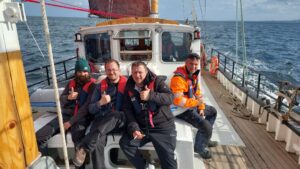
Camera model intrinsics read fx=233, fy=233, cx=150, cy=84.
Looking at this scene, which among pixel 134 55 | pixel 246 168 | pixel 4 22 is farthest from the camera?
pixel 134 55

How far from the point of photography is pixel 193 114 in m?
3.89

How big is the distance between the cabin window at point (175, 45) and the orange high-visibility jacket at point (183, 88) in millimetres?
2407

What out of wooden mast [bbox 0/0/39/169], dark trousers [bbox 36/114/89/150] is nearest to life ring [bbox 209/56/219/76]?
dark trousers [bbox 36/114/89/150]

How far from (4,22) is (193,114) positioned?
3.06 meters

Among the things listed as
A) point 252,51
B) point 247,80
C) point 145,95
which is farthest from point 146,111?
point 252,51

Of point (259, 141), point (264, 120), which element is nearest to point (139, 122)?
point (259, 141)

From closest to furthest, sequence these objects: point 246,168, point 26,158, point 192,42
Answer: point 26,158
point 246,168
point 192,42

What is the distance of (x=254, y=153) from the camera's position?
4.72m

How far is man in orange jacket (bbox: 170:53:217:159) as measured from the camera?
3.74 metres

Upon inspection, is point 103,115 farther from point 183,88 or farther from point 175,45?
point 175,45

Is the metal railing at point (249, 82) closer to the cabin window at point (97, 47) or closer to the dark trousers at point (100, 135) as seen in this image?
the cabin window at point (97, 47)

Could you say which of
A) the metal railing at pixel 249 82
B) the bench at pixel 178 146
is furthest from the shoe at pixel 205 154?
the metal railing at pixel 249 82

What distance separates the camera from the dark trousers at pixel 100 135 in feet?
10.1

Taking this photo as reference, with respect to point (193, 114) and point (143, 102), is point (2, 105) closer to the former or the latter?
point (143, 102)
